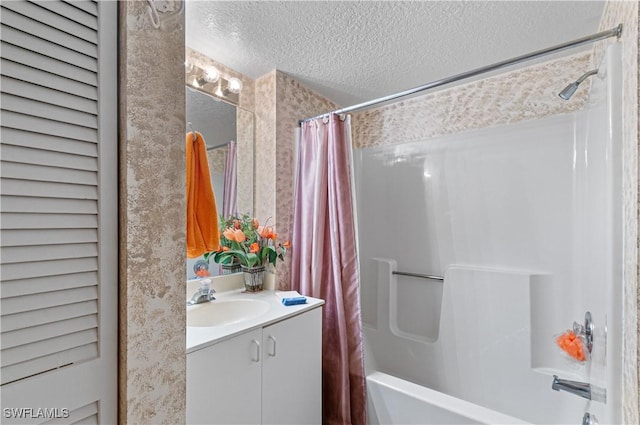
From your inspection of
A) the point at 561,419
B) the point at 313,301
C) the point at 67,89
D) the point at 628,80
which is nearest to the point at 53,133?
the point at 67,89

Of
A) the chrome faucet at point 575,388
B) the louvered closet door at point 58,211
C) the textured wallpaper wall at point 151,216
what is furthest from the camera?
the chrome faucet at point 575,388

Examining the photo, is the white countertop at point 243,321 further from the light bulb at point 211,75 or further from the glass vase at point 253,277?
the light bulb at point 211,75

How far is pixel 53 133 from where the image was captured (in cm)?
56

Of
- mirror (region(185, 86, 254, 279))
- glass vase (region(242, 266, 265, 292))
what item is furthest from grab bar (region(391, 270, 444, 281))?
mirror (region(185, 86, 254, 279))

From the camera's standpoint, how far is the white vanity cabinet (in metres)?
1.09

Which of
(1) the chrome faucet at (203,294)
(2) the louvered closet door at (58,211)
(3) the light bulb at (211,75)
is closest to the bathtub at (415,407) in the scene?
(1) the chrome faucet at (203,294)

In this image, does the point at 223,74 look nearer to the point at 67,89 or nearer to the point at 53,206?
the point at 67,89

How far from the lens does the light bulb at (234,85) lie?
5.98ft

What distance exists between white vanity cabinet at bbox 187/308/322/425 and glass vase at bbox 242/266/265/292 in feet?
1.37

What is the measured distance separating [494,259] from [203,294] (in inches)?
69.6

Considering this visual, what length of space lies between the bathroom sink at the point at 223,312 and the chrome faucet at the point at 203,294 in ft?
0.08

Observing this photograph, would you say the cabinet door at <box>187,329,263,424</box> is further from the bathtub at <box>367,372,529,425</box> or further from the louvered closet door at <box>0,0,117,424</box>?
the bathtub at <box>367,372,529,425</box>

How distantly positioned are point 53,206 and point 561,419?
2.40 meters

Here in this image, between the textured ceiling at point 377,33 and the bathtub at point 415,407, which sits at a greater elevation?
the textured ceiling at point 377,33
